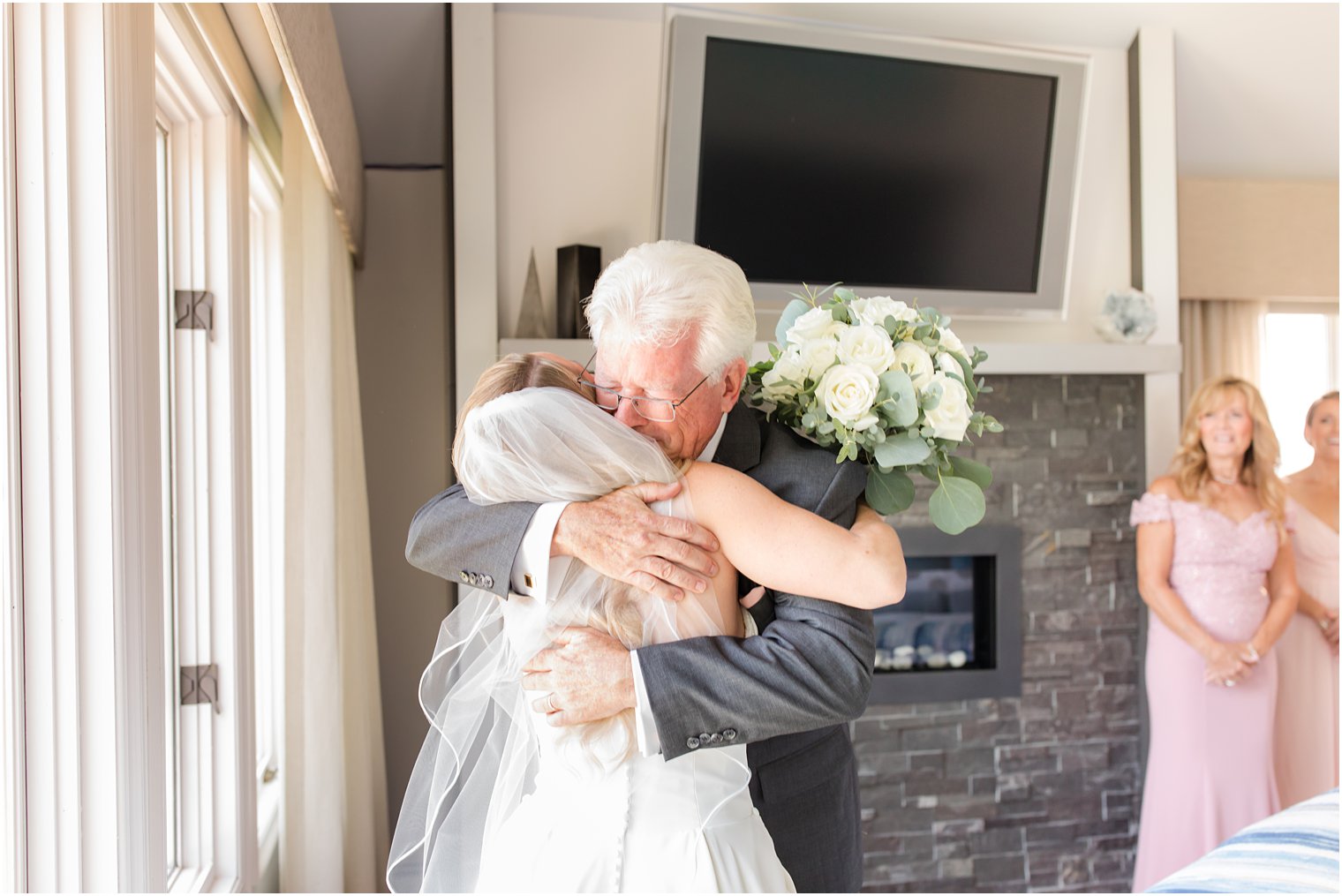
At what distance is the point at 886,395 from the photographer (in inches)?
46.0

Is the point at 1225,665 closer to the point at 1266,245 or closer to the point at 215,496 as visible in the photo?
the point at 1266,245

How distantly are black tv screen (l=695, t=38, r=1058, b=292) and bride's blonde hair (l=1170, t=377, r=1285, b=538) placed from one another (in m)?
0.70

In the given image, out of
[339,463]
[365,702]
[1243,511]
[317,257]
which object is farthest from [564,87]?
[1243,511]

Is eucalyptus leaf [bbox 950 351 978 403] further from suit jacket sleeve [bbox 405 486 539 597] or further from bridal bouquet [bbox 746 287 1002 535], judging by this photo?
suit jacket sleeve [bbox 405 486 539 597]

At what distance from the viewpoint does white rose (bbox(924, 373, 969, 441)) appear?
1152 millimetres

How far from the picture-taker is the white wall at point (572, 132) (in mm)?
3139

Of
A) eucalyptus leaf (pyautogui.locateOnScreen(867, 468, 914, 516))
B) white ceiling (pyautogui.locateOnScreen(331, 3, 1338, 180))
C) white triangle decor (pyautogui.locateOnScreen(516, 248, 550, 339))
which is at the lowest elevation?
eucalyptus leaf (pyautogui.locateOnScreen(867, 468, 914, 516))

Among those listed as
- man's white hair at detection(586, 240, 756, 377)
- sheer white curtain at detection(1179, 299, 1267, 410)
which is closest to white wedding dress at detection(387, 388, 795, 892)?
man's white hair at detection(586, 240, 756, 377)

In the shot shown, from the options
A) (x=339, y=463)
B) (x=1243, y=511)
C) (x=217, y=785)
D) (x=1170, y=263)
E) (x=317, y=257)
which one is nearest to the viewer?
(x=217, y=785)

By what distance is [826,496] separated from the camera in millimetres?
1152

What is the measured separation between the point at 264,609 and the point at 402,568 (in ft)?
2.22

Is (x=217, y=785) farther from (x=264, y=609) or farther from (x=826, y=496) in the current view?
(x=826, y=496)

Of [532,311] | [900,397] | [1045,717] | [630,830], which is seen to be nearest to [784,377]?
[900,397]

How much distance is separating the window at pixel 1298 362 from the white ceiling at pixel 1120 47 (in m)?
0.92
